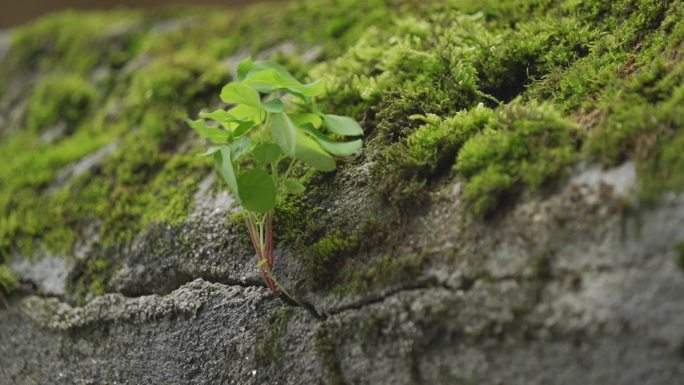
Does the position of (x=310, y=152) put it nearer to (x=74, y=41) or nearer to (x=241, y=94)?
(x=241, y=94)

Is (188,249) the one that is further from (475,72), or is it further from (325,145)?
(475,72)

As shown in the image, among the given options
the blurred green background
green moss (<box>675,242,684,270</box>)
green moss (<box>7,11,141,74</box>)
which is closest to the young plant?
green moss (<box>675,242,684,270</box>)

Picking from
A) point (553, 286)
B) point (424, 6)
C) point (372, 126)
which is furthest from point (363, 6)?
point (553, 286)

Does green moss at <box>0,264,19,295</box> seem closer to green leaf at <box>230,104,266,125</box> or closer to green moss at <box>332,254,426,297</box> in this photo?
green leaf at <box>230,104,266,125</box>

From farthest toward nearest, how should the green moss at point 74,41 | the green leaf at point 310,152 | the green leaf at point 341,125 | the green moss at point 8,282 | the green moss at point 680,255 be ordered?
1. the green moss at point 74,41
2. the green moss at point 8,282
3. the green leaf at point 341,125
4. the green leaf at point 310,152
5. the green moss at point 680,255

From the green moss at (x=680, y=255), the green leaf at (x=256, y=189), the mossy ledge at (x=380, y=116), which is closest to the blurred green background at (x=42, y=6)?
the mossy ledge at (x=380, y=116)

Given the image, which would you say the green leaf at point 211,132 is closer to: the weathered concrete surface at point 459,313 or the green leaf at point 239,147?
the green leaf at point 239,147

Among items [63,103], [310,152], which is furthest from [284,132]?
[63,103]
